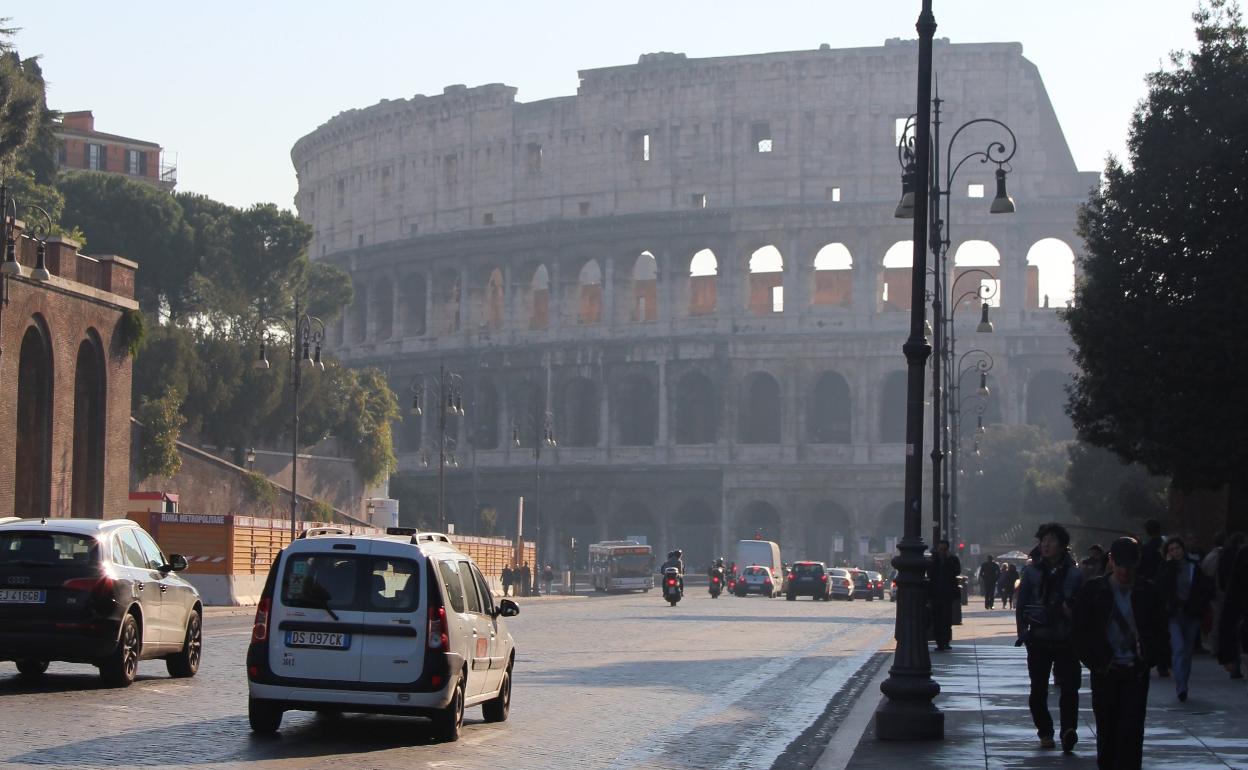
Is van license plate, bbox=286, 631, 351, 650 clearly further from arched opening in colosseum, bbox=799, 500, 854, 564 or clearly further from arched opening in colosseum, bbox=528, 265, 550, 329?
arched opening in colosseum, bbox=528, 265, 550, 329

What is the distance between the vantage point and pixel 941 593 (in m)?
26.5

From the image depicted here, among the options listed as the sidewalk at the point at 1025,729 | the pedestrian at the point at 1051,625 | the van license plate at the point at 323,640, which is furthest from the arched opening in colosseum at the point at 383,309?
the pedestrian at the point at 1051,625

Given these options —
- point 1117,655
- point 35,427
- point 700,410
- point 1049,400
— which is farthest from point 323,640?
point 1049,400

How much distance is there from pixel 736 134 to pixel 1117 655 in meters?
85.0

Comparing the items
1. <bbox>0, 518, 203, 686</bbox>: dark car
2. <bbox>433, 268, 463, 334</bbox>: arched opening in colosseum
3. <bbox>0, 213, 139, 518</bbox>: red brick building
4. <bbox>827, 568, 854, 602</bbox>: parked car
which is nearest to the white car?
<bbox>0, 518, 203, 686</bbox>: dark car

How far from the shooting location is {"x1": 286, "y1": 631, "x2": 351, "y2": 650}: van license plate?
12961 mm

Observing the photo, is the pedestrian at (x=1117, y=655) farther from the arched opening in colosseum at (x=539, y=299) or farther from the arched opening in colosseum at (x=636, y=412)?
the arched opening in colosseum at (x=539, y=299)

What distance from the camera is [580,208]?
96.9 metres

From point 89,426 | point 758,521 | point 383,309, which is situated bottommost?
point 758,521

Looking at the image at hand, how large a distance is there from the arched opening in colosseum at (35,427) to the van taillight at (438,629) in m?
28.6

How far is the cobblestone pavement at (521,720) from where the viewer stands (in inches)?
477

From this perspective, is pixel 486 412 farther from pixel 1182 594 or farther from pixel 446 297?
pixel 1182 594

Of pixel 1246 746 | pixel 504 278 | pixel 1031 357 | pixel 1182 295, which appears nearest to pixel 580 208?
pixel 504 278

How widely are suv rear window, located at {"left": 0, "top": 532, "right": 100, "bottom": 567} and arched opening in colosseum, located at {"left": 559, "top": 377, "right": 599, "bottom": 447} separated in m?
78.0
